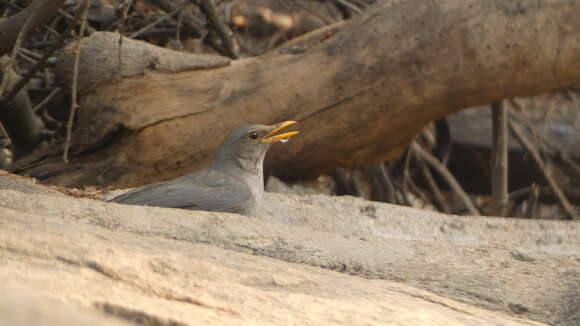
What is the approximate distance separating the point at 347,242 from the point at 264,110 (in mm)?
2284

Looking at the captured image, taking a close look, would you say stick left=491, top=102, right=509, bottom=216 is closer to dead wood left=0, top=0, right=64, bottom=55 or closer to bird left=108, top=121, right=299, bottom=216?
bird left=108, top=121, right=299, bottom=216

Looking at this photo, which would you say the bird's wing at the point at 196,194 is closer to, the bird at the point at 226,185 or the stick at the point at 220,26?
the bird at the point at 226,185

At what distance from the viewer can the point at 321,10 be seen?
9352 millimetres

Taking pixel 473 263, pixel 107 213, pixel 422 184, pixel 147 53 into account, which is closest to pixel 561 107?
pixel 422 184

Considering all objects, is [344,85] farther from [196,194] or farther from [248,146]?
[196,194]

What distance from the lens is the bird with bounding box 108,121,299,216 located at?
4.60m

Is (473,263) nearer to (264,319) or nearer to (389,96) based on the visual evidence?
(264,319)

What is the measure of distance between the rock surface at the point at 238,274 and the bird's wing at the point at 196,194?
715mm

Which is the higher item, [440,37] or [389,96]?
[440,37]

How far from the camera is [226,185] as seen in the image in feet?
15.8

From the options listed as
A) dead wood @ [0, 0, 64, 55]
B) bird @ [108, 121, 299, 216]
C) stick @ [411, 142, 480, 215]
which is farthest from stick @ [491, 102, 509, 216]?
dead wood @ [0, 0, 64, 55]

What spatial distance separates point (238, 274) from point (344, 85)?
3231 mm

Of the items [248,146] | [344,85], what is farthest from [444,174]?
[248,146]

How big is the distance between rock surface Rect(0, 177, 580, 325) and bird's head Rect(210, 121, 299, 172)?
4.04 ft
